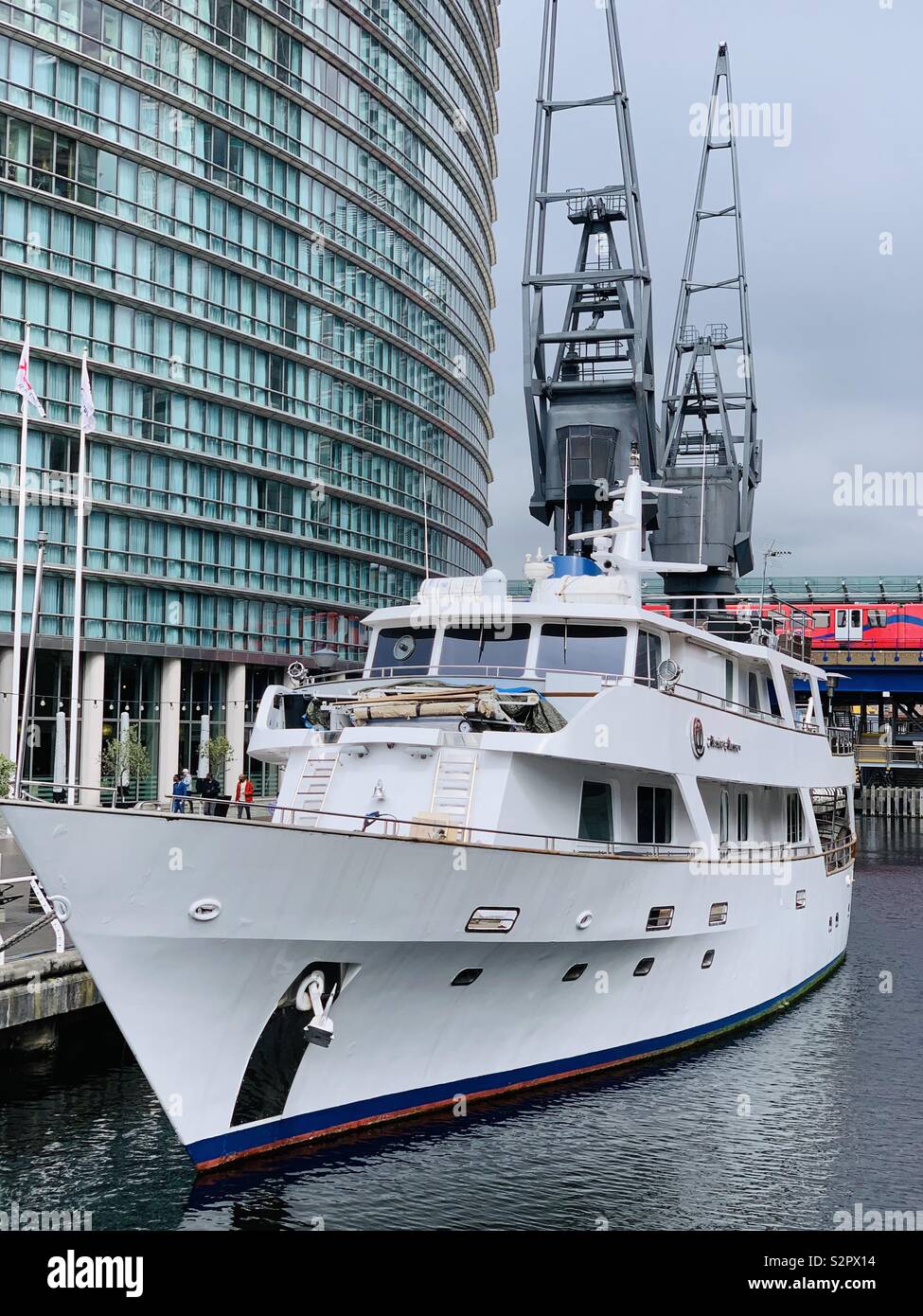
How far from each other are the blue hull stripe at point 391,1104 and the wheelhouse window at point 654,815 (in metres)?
2.85

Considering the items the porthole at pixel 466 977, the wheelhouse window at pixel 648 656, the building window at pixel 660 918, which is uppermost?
the wheelhouse window at pixel 648 656

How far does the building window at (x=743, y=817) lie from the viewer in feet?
71.1

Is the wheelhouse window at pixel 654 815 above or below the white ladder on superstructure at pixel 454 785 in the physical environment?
below

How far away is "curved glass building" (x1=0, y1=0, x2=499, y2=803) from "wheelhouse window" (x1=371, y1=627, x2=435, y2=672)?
637 inches

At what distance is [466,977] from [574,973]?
194cm

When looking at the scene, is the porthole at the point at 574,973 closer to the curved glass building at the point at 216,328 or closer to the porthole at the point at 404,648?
A: the porthole at the point at 404,648

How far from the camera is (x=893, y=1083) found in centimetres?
1873

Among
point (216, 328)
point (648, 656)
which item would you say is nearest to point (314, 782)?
point (648, 656)

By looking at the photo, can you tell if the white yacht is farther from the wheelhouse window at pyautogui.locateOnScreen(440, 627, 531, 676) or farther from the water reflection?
the water reflection

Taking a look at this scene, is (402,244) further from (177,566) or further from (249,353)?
(177,566)

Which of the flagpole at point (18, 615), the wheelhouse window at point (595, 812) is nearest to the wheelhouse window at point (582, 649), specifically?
the wheelhouse window at point (595, 812)

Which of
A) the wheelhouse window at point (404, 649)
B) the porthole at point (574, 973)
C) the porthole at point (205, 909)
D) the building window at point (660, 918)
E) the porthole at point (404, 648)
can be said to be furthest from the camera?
the porthole at point (404, 648)

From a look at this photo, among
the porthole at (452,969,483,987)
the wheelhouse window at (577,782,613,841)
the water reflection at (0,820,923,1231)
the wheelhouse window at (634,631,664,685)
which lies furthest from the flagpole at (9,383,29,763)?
the porthole at (452,969,483,987)
